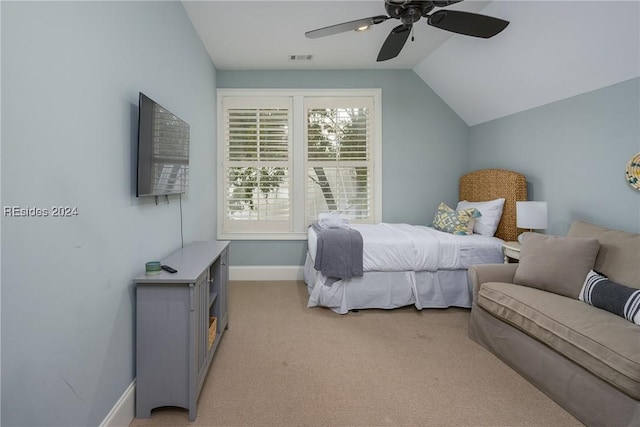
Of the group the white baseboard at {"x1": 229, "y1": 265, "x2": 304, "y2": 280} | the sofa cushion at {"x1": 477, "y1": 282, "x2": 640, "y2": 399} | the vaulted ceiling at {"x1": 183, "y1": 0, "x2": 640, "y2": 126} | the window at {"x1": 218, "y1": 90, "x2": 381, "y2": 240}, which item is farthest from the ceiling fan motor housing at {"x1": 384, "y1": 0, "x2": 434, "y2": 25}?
the white baseboard at {"x1": 229, "y1": 265, "x2": 304, "y2": 280}

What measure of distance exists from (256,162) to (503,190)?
118 inches

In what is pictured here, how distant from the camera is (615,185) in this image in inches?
88.8

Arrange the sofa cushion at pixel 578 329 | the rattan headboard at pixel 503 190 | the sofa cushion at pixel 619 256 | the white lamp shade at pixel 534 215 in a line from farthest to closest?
the rattan headboard at pixel 503 190 < the white lamp shade at pixel 534 215 < the sofa cushion at pixel 619 256 < the sofa cushion at pixel 578 329

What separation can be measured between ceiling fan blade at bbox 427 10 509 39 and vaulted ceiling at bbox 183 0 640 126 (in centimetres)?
50

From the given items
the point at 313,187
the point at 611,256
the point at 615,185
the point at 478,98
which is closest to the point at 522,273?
the point at 611,256

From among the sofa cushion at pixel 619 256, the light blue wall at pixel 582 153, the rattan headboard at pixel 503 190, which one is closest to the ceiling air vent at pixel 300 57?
the light blue wall at pixel 582 153

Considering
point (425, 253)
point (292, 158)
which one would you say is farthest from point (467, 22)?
point (292, 158)

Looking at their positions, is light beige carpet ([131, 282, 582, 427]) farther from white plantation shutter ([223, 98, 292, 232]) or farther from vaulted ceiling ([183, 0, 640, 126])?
vaulted ceiling ([183, 0, 640, 126])

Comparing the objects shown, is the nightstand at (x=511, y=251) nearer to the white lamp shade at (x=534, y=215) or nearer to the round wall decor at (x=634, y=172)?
the white lamp shade at (x=534, y=215)

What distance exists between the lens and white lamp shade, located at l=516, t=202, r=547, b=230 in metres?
2.60

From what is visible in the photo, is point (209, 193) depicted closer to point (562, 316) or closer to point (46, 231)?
point (46, 231)

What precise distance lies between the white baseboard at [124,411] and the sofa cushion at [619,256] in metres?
2.95

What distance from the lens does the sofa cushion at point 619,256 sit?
1.83 metres

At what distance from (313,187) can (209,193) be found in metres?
1.34
